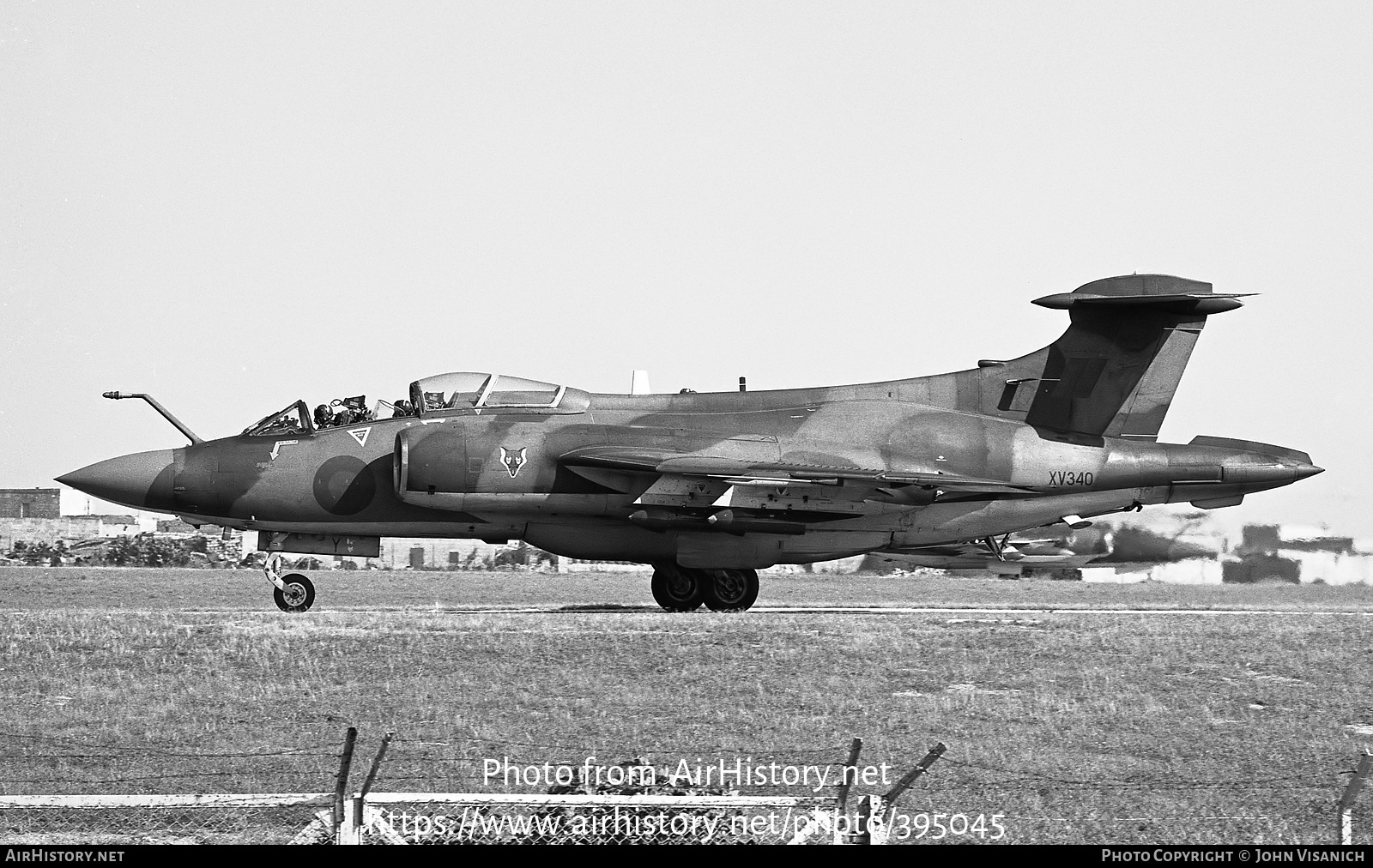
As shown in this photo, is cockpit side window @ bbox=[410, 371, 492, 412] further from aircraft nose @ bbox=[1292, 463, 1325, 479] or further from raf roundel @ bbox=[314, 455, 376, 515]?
aircraft nose @ bbox=[1292, 463, 1325, 479]

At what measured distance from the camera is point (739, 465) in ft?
65.3

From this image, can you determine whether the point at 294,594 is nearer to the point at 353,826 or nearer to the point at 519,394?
the point at 519,394

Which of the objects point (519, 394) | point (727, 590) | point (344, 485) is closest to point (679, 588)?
point (727, 590)

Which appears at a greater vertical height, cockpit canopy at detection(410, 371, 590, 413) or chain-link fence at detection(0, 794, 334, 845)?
cockpit canopy at detection(410, 371, 590, 413)

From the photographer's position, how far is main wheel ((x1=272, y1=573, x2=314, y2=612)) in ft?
68.0

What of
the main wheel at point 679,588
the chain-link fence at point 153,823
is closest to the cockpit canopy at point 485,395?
the main wheel at point 679,588

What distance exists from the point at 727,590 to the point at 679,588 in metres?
0.70

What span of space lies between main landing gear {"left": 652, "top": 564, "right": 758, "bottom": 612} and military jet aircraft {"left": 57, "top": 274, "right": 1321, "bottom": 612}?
0.09 feet

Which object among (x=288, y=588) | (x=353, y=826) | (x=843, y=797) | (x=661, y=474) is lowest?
(x=353, y=826)

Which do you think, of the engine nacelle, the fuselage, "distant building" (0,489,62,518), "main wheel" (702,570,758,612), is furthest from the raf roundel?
"distant building" (0,489,62,518)
